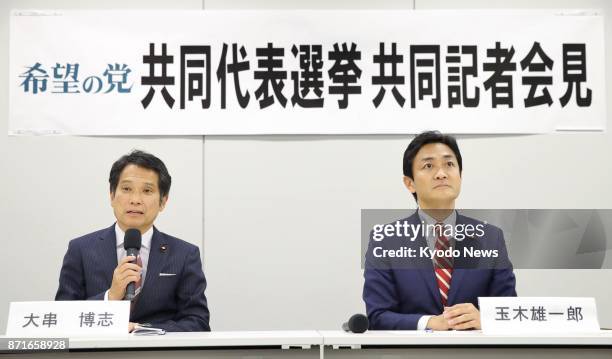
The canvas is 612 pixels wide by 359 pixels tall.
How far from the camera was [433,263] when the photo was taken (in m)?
3.07

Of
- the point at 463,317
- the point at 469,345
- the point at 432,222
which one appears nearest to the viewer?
the point at 469,345

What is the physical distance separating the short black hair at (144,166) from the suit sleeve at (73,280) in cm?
41

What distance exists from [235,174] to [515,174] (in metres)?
1.56

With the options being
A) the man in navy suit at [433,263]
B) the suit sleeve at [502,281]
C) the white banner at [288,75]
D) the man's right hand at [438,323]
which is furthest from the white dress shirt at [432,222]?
the white banner at [288,75]

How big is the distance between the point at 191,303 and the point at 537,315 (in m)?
1.51

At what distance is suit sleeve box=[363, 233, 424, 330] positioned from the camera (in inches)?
113

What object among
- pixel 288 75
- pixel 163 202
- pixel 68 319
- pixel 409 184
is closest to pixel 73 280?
pixel 163 202

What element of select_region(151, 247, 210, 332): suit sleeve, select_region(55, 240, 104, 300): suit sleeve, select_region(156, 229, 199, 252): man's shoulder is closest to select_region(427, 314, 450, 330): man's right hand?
select_region(151, 247, 210, 332): suit sleeve

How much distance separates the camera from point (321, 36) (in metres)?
3.77

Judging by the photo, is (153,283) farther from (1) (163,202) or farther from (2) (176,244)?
(1) (163,202)

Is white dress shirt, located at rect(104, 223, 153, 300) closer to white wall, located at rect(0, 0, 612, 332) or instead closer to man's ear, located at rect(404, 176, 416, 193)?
white wall, located at rect(0, 0, 612, 332)

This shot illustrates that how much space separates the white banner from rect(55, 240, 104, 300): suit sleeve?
2.81ft

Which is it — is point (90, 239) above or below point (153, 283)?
above

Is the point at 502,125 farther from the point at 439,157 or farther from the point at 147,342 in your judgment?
the point at 147,342
